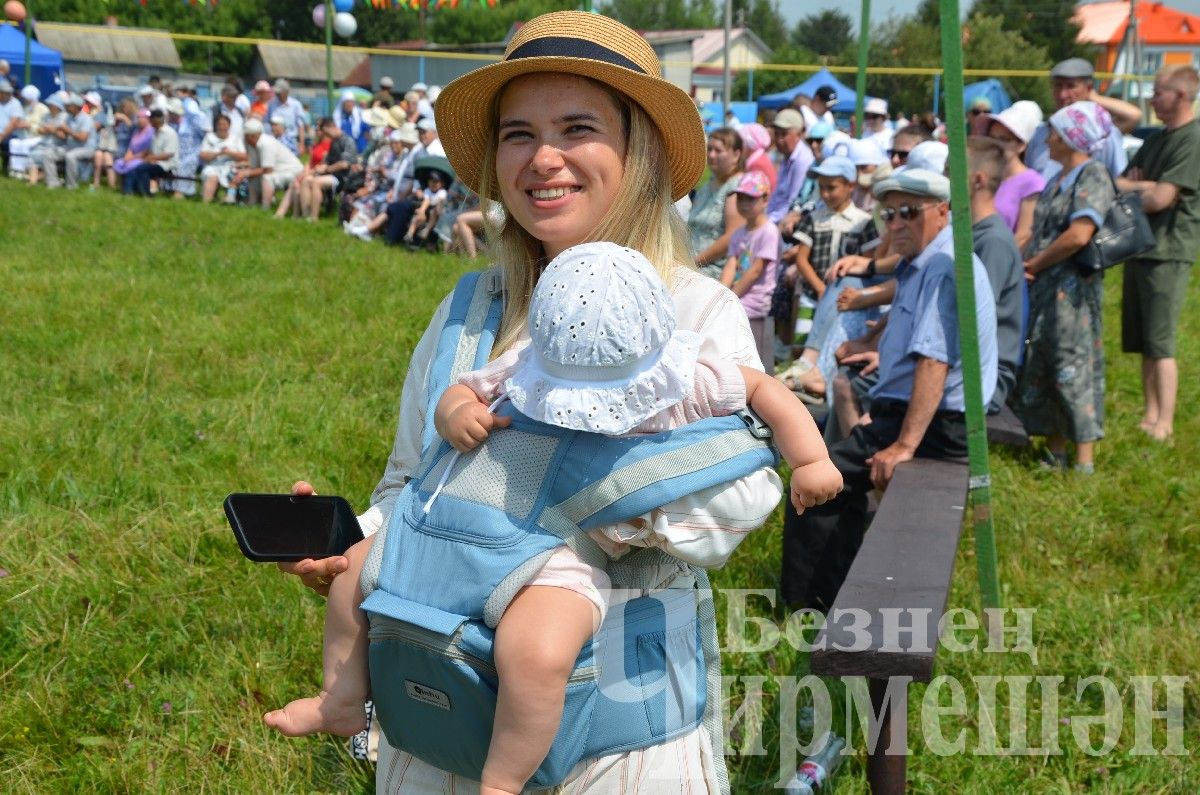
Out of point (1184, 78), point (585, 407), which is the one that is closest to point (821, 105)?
point (1184, 78)

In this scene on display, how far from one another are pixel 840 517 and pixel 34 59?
27.7 metres

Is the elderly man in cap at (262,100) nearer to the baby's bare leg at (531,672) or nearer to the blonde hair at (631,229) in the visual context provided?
the blonde hair at (631,229)

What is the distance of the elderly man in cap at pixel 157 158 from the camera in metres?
18.0

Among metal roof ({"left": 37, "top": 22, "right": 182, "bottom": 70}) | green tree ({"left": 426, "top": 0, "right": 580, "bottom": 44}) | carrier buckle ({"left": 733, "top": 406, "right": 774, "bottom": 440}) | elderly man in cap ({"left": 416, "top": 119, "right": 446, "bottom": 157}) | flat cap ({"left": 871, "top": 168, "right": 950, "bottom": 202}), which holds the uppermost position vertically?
green tree ({"left": 426, "top": 0, "right": 580, "bottom": 44})

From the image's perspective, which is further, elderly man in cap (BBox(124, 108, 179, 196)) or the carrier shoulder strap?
elderly man in cap (BBox(124, 108, 179, 196))

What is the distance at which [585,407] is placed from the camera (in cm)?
161

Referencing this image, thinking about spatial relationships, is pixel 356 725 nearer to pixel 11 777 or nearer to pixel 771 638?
pixel 11 777

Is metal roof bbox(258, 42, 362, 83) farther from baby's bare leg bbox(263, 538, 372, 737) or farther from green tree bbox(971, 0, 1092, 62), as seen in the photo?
baby's bare leg bbox(263, 538, 372, 737)

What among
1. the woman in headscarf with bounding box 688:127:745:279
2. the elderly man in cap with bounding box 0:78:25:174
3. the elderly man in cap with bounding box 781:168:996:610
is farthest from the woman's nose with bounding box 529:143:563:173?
the elderly man in cap with bounding box 0:78:25:174

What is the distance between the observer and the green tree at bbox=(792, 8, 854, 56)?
91688 mm

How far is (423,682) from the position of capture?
1.73m

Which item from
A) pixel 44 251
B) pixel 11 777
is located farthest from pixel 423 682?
pixel 44 251

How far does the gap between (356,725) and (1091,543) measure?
3747 millimetres

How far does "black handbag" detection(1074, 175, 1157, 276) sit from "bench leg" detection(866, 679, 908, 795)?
370 cm
